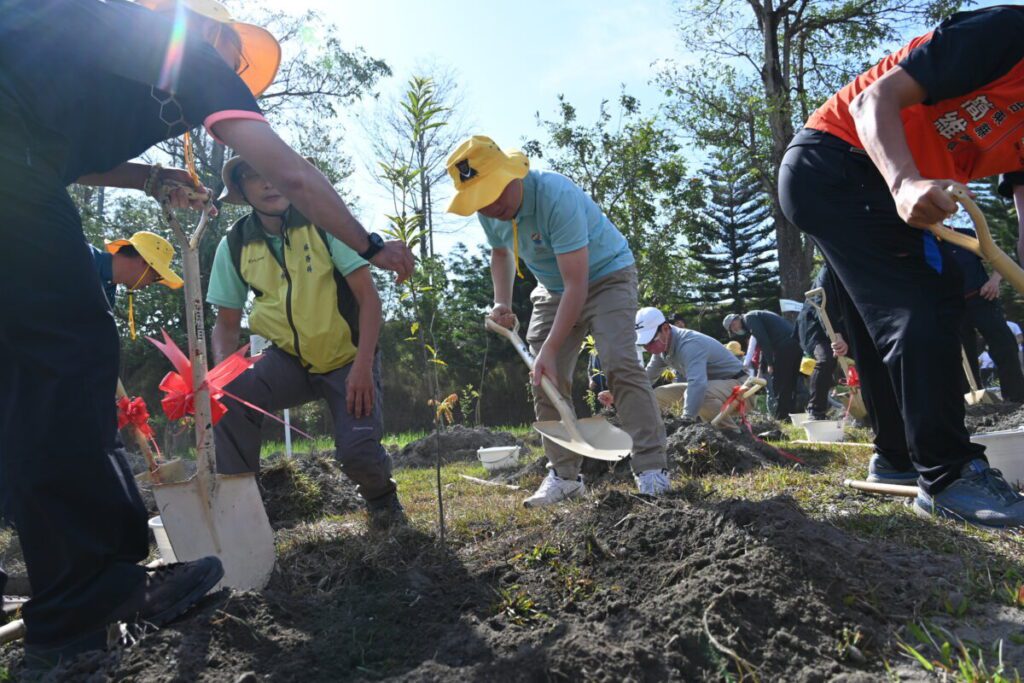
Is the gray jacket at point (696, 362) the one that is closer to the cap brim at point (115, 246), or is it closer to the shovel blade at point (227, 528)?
the cap brim at point (115, 246)

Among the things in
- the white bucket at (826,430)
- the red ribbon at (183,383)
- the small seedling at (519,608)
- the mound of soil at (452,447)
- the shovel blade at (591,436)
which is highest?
the red ribbon at (183,383)

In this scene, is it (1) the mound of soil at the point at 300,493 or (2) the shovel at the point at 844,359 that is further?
(2) the shovel at the point at 844,359

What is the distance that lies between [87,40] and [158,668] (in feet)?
5.10

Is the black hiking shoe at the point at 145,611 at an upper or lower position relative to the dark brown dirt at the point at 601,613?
upper

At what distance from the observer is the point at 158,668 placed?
66.2 inches

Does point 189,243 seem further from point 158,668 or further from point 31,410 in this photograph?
point 158,668

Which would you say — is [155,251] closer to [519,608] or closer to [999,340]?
[519,608]

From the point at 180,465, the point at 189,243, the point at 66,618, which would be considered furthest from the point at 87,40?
the point at 180,465

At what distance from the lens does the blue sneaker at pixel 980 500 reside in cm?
243

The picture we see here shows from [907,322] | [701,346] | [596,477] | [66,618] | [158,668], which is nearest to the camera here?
[158,668]

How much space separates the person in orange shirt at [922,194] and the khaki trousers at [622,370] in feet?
3.17

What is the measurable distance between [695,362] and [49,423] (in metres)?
5.18

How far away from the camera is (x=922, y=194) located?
82.7 inches

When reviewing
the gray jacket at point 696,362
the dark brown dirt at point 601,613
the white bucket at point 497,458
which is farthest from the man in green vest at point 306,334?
the gray jacket at point 696,362
